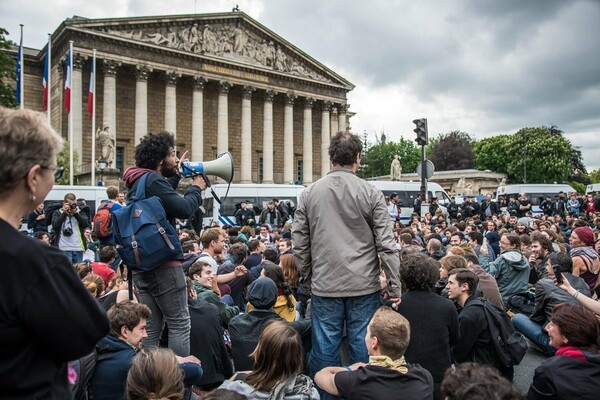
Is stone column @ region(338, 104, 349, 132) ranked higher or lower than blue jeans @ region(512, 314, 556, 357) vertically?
higher

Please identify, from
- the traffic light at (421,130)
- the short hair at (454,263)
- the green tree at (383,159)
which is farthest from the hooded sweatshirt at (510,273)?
the green tree at (383,159)

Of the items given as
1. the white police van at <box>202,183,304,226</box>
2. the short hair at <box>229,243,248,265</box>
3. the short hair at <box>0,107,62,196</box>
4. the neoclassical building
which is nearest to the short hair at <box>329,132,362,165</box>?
the short hair at <box>0,107,62,196</box>

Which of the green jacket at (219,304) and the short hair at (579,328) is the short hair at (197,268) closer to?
the green jacket at (219,304)

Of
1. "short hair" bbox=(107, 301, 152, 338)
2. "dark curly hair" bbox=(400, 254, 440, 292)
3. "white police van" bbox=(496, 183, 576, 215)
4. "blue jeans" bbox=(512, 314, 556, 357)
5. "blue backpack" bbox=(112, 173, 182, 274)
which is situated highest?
"white police van" bbox=(496, 183, 576, 215)

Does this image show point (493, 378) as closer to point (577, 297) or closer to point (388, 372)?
point (388, 372)

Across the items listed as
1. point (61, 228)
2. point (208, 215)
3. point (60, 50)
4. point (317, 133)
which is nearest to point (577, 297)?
point (61, 228)

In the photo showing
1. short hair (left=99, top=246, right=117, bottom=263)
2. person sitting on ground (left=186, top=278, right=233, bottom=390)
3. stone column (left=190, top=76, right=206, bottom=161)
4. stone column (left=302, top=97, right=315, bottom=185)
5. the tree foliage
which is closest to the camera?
person sitting on ground (left=186, top=278, right=233, bottom=390)

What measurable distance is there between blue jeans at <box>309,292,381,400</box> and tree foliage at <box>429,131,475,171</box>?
247ft

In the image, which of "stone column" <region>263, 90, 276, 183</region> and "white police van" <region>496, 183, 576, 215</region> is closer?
"white police van" <region>496, 183, 576, 215</region>

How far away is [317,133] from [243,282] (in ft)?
142

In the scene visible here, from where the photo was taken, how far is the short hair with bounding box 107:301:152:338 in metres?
3.76

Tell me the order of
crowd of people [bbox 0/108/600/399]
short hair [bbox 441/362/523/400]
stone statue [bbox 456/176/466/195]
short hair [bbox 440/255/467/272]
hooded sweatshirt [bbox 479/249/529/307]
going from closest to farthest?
crowd of people [bbox 0/108/600/399]
short hair [bbox 441/362/523/400]
short hair [bbox 440/255/467/272]
hooded sweatshirt [bbox 479/249/529/307]
stone statue [bbox 456/176/466/195]

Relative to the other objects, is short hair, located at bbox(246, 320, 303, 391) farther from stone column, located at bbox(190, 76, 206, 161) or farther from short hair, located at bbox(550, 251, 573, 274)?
stone column, located at bbox(190, 76, 206, 161)

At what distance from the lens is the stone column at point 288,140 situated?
4541 centimetres
